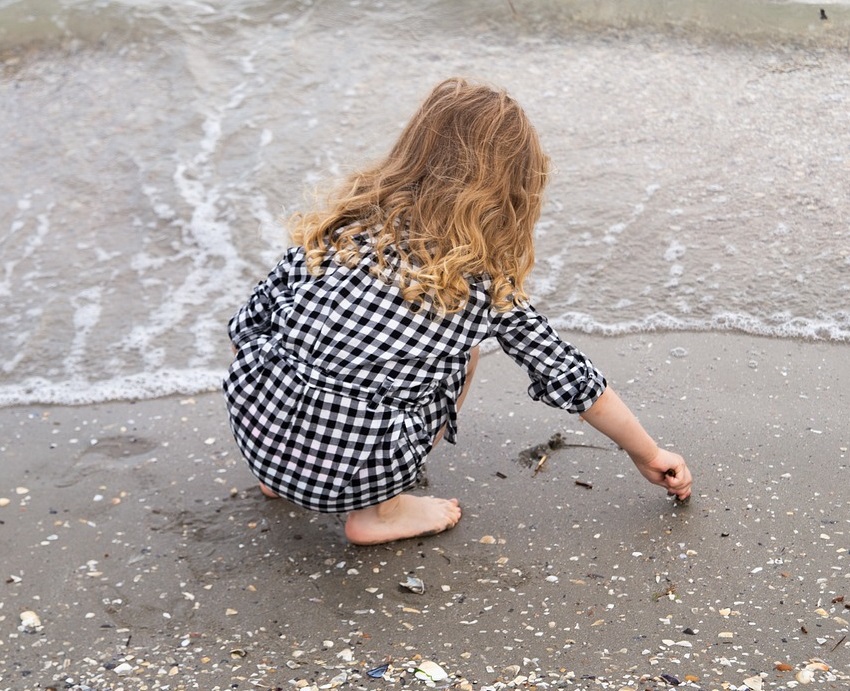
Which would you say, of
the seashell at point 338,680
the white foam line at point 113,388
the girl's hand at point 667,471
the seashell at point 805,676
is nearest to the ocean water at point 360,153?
the white foam line at point 113,388

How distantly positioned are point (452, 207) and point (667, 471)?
874mm

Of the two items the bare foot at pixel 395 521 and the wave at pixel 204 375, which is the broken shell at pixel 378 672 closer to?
the bare foot at pixel 395 521

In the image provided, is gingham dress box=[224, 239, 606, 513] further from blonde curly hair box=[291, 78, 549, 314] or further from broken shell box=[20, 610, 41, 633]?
broken shell box=[20, 610, 41, 633]

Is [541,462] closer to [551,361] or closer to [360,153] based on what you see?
[551,361]

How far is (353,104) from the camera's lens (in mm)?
5648

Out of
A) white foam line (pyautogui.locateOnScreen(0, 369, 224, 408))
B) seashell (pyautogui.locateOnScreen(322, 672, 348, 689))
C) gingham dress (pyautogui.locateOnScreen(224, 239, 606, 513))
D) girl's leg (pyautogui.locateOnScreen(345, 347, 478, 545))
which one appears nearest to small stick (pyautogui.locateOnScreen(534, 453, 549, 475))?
girl's leg (pyautogui.locateOnScreen(345, 347, 478, 545))

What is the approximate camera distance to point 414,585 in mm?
2359

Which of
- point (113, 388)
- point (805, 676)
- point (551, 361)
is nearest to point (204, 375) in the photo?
point (113, 388)

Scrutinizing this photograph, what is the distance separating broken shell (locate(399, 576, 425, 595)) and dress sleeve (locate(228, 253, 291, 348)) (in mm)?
737

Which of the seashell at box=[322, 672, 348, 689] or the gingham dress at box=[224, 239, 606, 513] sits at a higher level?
the gingham dress at box=[224, 239, 606, 513]

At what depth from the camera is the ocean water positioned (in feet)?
12.3

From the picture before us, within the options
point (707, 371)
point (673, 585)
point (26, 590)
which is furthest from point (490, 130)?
point (26, 590)

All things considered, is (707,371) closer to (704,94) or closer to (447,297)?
(447,297)

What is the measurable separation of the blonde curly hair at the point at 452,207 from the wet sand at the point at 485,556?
2.22 ft
